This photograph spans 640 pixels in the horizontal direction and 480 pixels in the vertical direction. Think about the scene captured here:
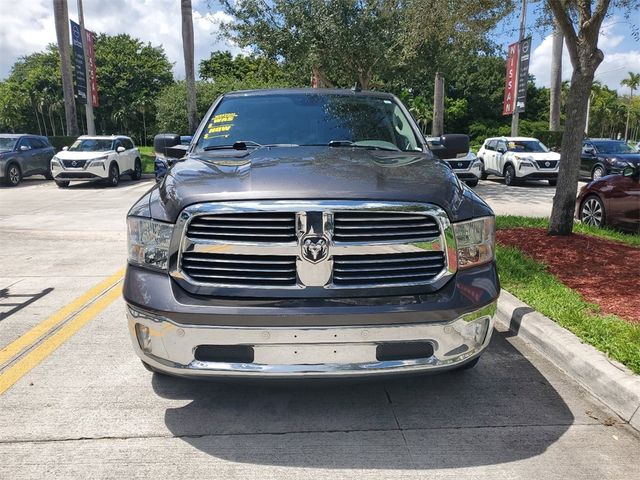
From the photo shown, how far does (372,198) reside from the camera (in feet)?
9.24

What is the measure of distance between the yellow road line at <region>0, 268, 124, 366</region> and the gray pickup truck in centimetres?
182

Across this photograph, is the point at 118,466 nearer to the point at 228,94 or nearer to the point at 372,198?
the point at 372,198

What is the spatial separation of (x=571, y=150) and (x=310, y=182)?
5514 millimetres

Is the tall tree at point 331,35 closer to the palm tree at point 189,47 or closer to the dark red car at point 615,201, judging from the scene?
the palm tree at point 189,47

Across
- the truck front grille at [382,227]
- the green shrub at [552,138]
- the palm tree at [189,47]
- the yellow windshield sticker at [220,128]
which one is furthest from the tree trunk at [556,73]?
the truck front grille at [382,227]

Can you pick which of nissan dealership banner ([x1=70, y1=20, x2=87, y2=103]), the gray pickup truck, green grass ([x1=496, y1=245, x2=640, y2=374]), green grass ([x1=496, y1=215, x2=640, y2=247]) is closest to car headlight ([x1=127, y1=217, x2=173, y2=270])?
the gray pickup truck

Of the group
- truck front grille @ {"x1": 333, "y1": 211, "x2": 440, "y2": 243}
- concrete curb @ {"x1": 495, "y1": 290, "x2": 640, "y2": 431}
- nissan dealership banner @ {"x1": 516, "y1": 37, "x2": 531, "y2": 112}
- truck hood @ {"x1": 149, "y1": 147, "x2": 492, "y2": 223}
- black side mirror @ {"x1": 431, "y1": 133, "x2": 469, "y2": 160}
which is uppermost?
nissan dealership banner @ {"x1": 516, "y1": 37, "x2": 531, "y2": 112}

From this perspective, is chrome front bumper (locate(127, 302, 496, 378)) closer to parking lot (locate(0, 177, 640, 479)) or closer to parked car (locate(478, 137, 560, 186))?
parking lot (locate(0, 177, 640, 479))

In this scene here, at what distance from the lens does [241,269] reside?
2824mm

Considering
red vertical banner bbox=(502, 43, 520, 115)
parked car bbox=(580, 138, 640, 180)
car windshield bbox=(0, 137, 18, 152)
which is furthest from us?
red vertical banner bbox=(502, 43, 520, 115)

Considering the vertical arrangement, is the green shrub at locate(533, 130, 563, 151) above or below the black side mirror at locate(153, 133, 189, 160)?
below

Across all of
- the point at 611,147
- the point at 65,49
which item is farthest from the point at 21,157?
the point at 611,147

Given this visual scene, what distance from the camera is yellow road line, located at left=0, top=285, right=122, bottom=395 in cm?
373

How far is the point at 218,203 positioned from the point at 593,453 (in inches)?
90.6
